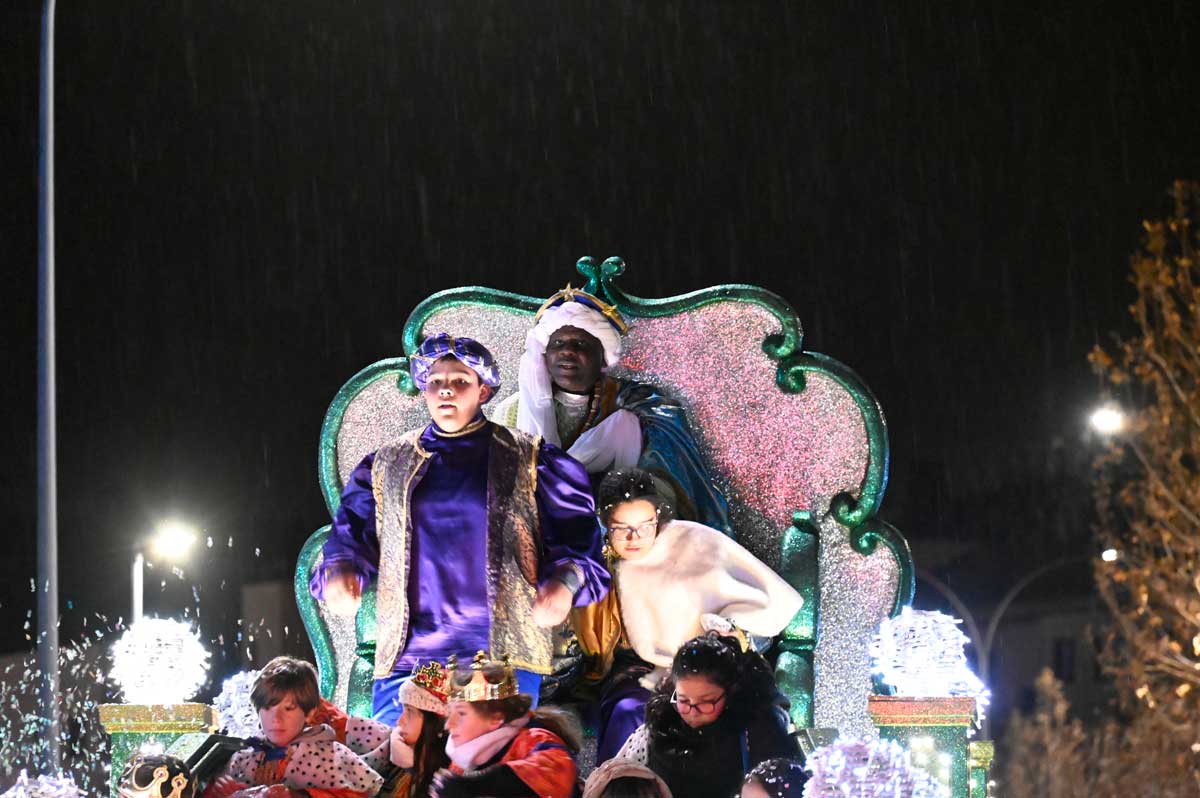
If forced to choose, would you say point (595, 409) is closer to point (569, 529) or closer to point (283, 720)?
point (569, 529)

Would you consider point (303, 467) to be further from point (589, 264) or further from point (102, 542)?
point (589, 264)

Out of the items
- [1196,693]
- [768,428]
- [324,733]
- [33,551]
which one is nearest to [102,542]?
[33,551]

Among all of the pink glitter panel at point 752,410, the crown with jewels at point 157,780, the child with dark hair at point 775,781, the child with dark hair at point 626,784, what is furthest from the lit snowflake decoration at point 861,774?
the pink glitter panel at point 752,410

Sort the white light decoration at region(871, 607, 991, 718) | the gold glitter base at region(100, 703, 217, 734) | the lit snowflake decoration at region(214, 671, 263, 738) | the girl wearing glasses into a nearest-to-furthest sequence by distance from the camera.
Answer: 1. the white light decoration at region(871, 607, 991, 718)
2. the gold glitter base at region(100, 703, 217, 734)
3. the girl wearing glasses
4. the lit snowflake decoration at region(214, 671, 263, 738)

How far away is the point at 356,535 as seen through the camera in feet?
23.6

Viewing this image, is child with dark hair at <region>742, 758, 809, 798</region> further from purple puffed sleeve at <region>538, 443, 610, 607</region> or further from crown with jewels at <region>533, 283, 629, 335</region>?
crown with jewels at <region>533, 283, 629, 335</region>

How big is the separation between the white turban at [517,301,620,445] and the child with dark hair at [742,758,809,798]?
208 centimetres

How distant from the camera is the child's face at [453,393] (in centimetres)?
697

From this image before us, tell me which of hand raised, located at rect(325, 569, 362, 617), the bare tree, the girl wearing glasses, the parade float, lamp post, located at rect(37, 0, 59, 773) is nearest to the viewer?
hand raised, located at rect(325, 569, 362, 617)

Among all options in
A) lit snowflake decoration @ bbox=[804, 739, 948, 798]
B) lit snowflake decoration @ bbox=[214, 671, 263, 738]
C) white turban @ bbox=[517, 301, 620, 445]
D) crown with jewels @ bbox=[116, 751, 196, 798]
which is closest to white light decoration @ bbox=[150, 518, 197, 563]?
lit snowflake decoration @ bbox=[214, 671, 263, 738]

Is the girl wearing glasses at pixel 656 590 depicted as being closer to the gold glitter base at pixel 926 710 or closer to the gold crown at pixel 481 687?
the gold glitter base at pixel 926 710

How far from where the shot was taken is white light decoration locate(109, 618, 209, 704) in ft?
23.4

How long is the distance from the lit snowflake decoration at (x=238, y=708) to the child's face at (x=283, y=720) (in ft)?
3.60

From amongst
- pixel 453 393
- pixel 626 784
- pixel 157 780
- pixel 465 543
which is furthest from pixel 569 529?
pixel 157 780
